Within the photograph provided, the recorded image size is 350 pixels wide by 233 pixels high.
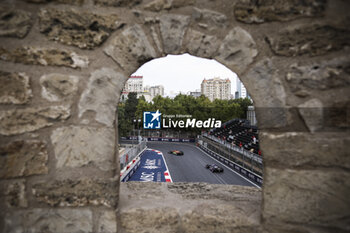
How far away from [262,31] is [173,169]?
14.6 m

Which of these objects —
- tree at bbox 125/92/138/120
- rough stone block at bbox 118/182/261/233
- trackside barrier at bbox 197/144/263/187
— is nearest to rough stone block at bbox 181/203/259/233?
rough stone block at bbox 118/182/261/233

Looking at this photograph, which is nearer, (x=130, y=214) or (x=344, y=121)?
(x=344, y=121)

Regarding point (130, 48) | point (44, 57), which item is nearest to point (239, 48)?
point (130, 48)

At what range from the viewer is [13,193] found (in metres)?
1.16

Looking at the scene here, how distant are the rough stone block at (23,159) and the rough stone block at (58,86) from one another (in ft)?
0.92

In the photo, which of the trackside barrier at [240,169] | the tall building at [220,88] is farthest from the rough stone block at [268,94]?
the tall building at [220,88]

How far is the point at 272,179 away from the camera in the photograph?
3.72 feet

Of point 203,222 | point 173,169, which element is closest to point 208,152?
point 173,169

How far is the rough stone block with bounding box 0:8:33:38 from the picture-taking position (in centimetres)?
114

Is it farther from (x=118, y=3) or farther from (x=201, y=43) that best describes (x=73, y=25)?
(x=201, y=43)

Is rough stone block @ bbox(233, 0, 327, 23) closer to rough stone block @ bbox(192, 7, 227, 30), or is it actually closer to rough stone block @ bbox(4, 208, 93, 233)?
rough stone block @ bbox(192, 7, 227, 30)

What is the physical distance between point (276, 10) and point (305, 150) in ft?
2.54

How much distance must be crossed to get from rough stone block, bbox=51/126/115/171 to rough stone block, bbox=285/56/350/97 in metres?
1.07

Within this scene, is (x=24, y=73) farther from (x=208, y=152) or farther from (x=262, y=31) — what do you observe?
(x=208, y=152)
